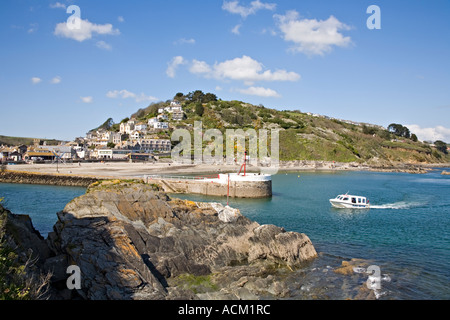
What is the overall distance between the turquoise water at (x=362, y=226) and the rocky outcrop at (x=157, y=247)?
8.92 feet

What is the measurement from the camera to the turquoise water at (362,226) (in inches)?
672

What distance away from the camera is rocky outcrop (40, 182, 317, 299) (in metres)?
14.0

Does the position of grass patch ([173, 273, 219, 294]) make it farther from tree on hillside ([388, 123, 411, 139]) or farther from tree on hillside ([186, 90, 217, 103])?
tree on hillside ([388, 123, 411, 139])

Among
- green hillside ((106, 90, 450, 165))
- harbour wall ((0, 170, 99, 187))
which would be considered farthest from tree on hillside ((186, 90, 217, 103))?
harbour wall ((0, 170, 99, 187))

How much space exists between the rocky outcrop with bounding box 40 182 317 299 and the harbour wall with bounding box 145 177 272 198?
57.7 ft

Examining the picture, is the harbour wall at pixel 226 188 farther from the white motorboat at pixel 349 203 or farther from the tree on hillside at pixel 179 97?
the tree on hillside at pixel 179 97

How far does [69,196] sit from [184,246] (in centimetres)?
2908

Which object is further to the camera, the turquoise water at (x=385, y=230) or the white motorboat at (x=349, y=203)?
the white motorboat at (x=349, y=203)

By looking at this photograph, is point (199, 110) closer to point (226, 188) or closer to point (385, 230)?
point (226, 188)

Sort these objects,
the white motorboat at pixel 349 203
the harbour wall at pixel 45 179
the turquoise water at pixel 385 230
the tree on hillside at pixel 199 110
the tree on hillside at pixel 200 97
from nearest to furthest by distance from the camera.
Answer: the turquoise water at pixel 385 230 → the white motorboat at pixel 349 203 → the harbour wall at pixel 45 179 → the tree on hillside at pixel 199 110 → the tree on hillside at pixel 200 97

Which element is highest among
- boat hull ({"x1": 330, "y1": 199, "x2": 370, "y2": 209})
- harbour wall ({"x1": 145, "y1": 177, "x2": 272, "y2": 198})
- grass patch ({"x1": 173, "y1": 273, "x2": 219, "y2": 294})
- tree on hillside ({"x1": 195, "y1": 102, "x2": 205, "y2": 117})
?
tree on hillside ({"x1": 195, "y1": 102, "x2": 205, "y2": 117})
